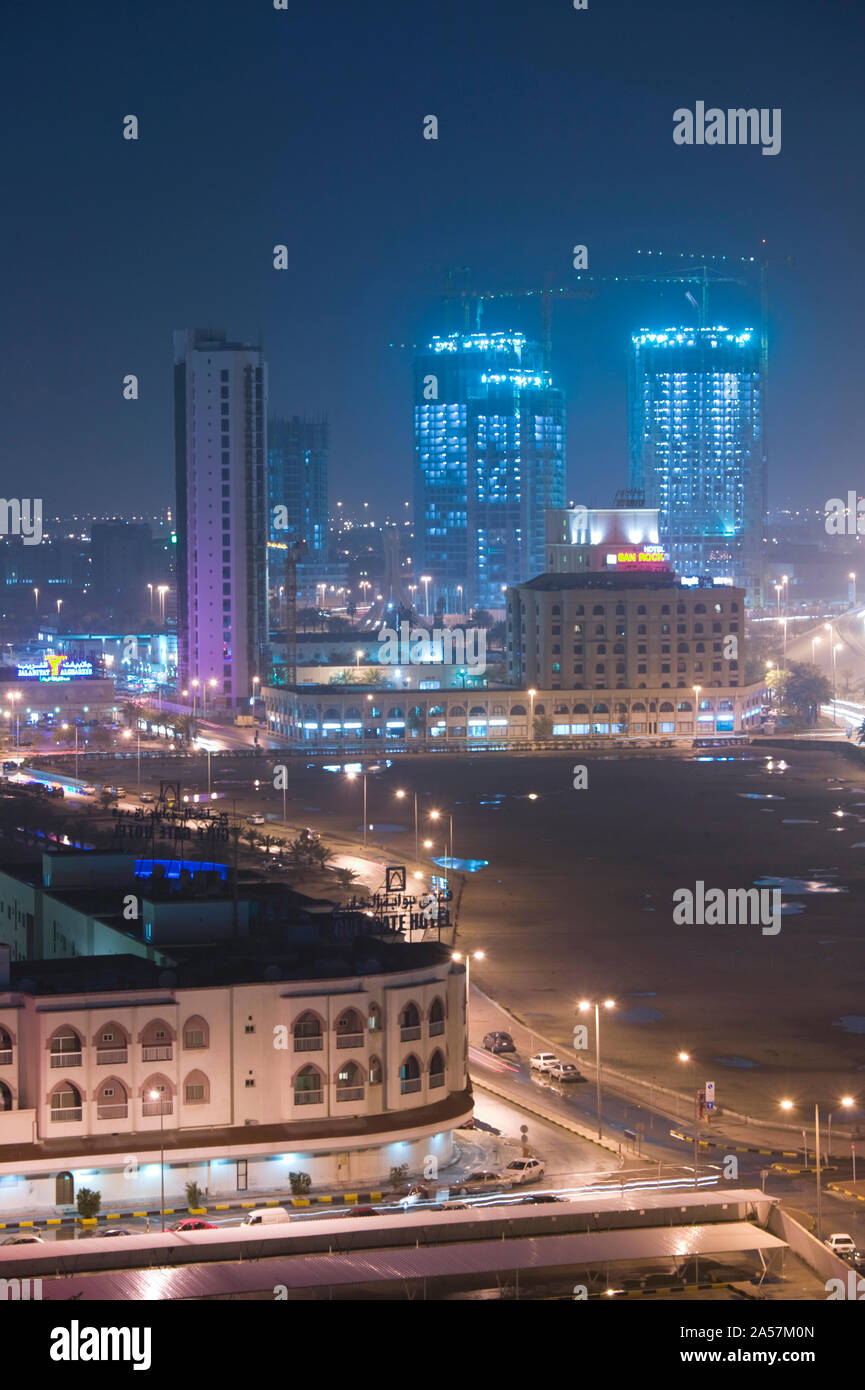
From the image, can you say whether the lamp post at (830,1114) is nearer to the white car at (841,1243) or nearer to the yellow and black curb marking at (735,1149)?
the yellow and black curb marking at (735,1149)

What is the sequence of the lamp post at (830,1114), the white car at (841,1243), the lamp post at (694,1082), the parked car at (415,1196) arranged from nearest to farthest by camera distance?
the white car at (841,1243), the parked car at (415,1196), the lamp post at (694,1082), the lamp post at (830,1114)

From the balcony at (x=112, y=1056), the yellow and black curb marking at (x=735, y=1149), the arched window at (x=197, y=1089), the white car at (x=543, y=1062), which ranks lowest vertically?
the yellow and black curb marking at (x=735, y=1149)

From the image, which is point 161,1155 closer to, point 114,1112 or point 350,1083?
point 114,1112

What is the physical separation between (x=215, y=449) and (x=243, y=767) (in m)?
23.9

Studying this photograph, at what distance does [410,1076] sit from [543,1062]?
6027mm

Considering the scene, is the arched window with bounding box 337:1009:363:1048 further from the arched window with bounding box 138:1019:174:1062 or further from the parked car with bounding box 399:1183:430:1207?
the arched window with bounding box 138:1019:174:1062

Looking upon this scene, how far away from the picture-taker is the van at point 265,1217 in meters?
22.2

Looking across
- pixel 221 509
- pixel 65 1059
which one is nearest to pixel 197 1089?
pixel 65 1059

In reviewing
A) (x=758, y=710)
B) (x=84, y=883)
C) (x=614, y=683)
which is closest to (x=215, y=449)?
(x=614, y=683)

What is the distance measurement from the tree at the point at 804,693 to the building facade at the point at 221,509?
26.1 meters

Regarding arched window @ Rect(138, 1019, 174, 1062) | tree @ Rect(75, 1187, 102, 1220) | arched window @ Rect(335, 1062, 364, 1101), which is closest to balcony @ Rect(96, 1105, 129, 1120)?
arched window @ Rect(138, 1019, 174, 1062)

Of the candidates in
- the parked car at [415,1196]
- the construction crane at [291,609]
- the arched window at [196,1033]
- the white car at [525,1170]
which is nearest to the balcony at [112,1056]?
the arched window at [196,1033]

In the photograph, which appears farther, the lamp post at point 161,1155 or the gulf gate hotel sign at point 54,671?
the gulf gate hotel sign at point 54,671

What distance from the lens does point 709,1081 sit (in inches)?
1220
